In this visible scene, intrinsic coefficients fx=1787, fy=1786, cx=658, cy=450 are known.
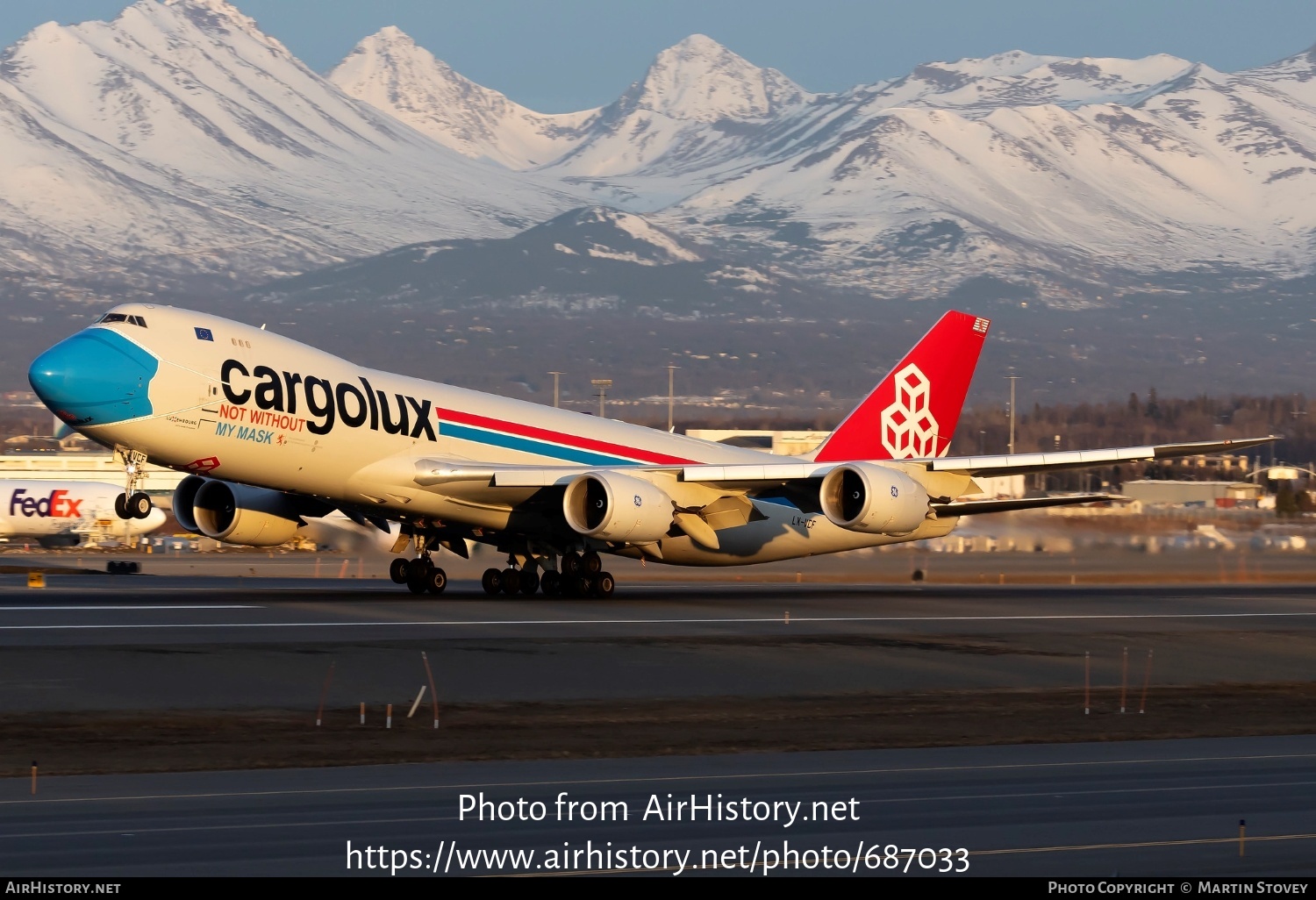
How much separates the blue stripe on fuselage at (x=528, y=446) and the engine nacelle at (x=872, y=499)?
19.2 feet

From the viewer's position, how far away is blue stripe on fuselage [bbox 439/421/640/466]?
130 ft

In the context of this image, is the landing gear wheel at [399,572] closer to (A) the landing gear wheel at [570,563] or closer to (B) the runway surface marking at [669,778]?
(A) the landing gear wheel at [570,563]

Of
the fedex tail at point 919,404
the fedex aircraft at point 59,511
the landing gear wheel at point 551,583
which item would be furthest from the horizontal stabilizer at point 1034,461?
the fedex aircraft at point 59,511

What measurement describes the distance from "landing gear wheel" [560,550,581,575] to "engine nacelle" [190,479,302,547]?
20.9ft

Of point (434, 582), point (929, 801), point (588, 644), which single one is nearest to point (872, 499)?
point (434, 582)

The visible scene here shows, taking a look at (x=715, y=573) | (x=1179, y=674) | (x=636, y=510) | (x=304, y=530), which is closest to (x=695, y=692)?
(x=1179, y=674)

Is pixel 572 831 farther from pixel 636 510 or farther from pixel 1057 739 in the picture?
pixel 636 510

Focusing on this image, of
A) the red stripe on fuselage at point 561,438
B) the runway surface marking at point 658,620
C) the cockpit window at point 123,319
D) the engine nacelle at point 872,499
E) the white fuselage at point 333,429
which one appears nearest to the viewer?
the runway surface marking at point 658,620

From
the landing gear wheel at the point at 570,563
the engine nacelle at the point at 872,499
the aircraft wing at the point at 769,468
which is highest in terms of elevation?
the aircraft wing at the point at 769,468

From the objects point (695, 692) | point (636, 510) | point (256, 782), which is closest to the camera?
point (256, 782)

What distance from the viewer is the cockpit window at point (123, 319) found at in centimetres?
3488
